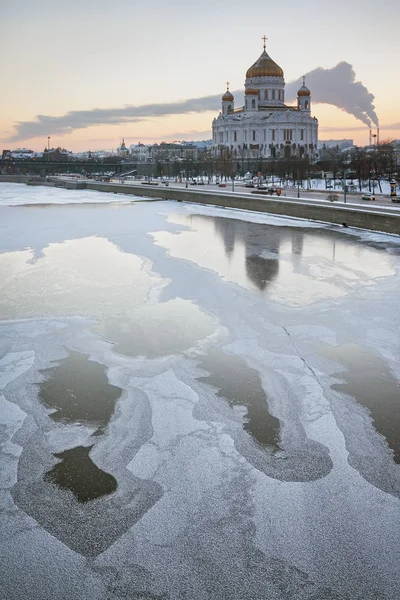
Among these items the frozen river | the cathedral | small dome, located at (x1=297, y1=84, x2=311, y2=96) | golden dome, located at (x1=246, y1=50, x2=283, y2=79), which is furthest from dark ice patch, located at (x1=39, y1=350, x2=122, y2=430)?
small dome, located at (x1=297, y1=84, x2=311, y2=96)

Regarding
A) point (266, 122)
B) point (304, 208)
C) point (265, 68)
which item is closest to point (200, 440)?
point (304, 208)

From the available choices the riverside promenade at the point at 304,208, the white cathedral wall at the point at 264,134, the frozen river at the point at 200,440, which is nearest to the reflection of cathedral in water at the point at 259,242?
the frozen river at the point at 200,440

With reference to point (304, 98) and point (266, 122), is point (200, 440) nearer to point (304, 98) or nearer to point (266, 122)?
point (266, 122)

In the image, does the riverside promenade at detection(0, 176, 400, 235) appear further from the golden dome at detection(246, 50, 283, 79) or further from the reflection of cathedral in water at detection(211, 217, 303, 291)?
the golden dome at detection(246, 50, 283, 79)

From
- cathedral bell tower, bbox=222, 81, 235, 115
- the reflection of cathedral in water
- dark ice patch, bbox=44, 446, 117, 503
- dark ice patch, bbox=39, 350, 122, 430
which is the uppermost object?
cathedral bell tower, bbox=222, 81, 235, 115

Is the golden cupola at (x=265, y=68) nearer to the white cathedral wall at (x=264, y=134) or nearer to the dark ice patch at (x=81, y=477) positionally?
the white cathedral wall at (x=264, y=134)

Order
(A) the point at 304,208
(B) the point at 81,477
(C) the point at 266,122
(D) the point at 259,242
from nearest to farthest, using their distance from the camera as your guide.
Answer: (B) the point at 81,477, (D) the point at 259,242, (A) the point at 304,208, (C) the point at 266,122
